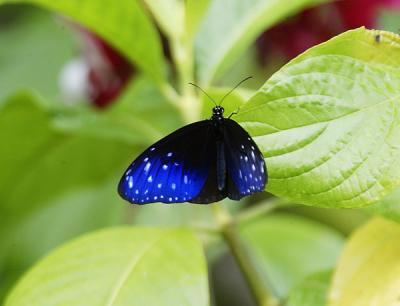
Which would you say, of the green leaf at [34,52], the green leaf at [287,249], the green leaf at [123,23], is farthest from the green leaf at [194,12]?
the green leaf at [34,52]

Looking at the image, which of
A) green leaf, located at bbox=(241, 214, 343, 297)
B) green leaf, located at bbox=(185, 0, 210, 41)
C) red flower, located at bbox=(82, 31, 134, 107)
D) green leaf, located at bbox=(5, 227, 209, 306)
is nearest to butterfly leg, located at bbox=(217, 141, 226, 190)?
green leaf, located at bbox=(5, 227, 209, 306)

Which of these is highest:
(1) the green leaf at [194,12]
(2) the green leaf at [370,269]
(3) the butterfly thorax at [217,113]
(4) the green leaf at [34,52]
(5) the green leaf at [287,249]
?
(4) the green leaf at [34,52]

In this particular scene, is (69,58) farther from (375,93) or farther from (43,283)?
(375,93)

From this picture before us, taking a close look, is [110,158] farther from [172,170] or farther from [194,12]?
[172,170]

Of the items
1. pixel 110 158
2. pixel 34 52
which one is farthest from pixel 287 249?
pixel 34 52

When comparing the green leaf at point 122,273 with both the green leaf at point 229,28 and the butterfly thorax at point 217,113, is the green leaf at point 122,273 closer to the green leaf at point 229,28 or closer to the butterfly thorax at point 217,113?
the butterfly thorax at point 217,113

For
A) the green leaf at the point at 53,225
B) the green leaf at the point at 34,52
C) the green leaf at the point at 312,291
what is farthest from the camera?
the green leaf at the point at 34,52

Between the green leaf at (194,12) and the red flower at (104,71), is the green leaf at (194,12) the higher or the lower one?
the lower one
